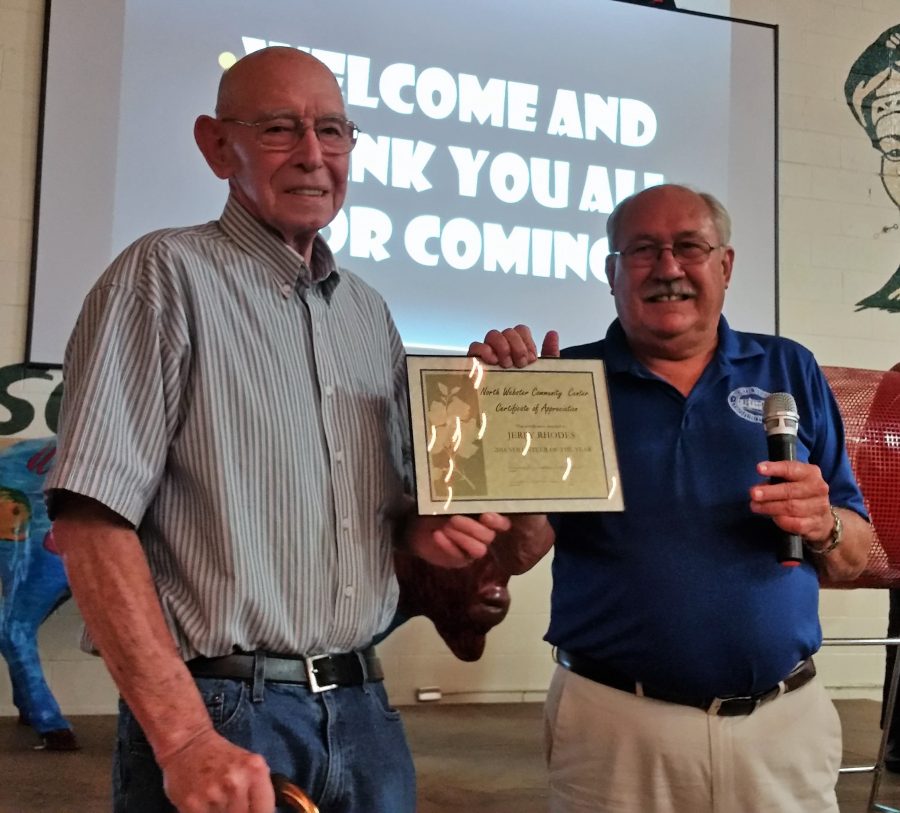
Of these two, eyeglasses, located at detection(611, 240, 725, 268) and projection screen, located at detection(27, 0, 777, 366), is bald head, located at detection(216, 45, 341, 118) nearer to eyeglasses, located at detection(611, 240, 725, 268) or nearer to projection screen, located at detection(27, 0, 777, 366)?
eyeglasses, located at detection(611, 240, 725, 268)

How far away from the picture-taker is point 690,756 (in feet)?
5.28

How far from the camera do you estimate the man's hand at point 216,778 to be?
942 mm

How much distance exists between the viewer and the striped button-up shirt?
3.57 feet

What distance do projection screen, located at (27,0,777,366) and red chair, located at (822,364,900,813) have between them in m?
1.76

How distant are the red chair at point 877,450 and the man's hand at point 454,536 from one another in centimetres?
159

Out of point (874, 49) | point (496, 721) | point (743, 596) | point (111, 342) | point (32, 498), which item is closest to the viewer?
point (111, 342)

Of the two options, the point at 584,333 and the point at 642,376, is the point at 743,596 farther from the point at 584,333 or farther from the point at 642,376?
the point at 584,333

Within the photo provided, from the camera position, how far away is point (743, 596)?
162cm

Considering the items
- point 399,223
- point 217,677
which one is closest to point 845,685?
point 399,223

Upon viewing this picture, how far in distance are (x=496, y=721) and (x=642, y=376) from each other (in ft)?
8.33

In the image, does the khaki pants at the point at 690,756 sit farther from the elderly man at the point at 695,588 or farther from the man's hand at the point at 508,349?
the man's hand at the point at 508,349

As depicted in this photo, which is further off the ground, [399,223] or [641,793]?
[399,223]

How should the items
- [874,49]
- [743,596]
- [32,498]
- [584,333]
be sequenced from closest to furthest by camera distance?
[743,596], [32,498], [584,333], [874,49]

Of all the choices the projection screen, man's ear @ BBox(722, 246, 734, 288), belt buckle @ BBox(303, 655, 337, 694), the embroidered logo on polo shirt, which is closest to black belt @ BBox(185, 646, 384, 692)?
belt buckle @ BBox(303, 655, 337, 694)
